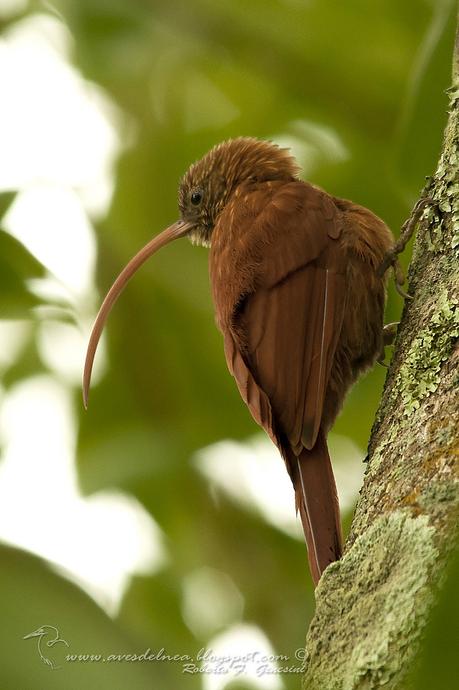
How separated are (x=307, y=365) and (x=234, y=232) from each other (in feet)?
2.44

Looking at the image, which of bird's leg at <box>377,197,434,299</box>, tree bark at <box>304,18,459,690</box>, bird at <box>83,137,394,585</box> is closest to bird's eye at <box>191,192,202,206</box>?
bird at <box>83,137,394,585</box>

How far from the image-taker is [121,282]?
353cm

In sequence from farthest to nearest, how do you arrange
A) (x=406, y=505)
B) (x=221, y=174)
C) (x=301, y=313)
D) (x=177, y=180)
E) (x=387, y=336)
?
(x=177, y=180)
(x=221, y=174)
(x=387, y=336)
(x=301, y=313)
(x=406, y=505)

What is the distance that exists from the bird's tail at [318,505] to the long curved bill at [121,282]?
26.6 inches

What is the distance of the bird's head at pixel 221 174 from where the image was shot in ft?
12.9

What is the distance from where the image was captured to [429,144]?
2883 mm

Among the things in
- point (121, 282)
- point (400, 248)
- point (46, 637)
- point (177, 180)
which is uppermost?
point (177, 180)

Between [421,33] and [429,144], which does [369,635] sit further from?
[421,33]

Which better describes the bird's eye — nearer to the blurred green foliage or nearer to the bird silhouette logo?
the blurred green foliage

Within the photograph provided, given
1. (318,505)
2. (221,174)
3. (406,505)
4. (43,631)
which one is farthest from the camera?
(221,174)

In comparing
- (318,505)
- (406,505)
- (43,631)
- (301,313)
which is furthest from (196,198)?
(43,631)

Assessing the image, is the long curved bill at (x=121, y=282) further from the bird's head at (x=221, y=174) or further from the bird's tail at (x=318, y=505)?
the bird's tail at (x=318, y=505)

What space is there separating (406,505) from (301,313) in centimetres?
130

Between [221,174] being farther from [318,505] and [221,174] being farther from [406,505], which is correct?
[406,505]
